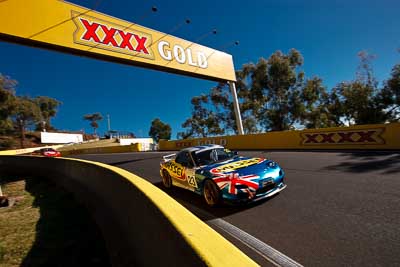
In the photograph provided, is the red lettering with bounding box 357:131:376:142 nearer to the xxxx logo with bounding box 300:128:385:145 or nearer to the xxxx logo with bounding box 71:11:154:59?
the xxxx logo with bounding box 300:128:385:145

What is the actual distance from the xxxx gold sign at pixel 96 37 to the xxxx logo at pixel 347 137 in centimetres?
999

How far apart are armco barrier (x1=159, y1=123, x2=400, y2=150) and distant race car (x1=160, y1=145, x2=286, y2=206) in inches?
338

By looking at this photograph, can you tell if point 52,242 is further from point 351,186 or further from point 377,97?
point 377,97

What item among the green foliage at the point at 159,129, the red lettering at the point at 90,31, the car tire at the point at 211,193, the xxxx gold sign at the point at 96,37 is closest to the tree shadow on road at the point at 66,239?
the car tire at the point at 211,193

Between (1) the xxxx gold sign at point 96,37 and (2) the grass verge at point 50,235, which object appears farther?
(1) the xxxx gold sign at point 96,37

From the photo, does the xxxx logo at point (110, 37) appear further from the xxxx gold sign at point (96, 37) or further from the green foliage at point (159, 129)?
the green foliage at point (159, 129)

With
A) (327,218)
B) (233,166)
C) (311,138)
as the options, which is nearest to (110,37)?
(233,166)

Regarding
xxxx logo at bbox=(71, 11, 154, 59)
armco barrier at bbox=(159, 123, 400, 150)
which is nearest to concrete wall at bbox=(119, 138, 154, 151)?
armco barrier at bbox=(159, 123, 400, 150)

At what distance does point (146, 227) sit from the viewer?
2715 mm

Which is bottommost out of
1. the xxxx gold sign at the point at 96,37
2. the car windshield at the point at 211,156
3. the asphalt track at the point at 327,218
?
the asphalt track at the point at 327,218

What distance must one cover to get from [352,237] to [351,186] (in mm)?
2550

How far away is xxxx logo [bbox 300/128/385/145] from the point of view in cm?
1106

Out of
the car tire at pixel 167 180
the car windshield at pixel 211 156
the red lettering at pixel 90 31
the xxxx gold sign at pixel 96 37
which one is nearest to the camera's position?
the car windshield at pixel 211 156

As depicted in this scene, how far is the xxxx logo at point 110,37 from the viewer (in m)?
13.4
